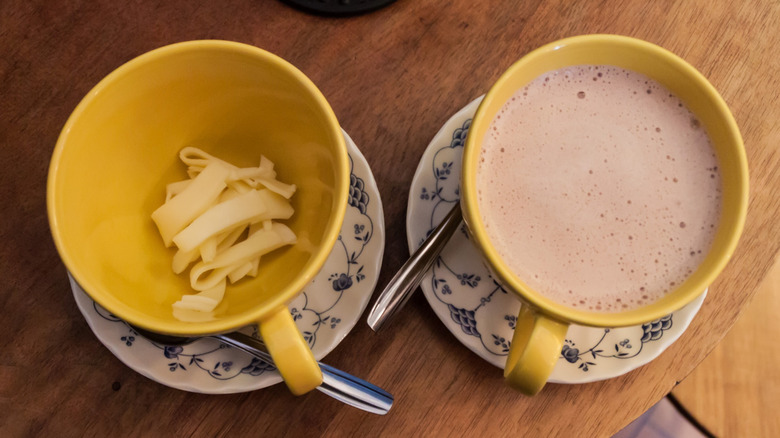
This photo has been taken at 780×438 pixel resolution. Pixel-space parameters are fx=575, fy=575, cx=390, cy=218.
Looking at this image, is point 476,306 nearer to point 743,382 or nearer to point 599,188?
point 599,188

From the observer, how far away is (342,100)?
0.86m

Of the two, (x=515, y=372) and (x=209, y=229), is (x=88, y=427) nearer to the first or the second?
(x=209, y=229)

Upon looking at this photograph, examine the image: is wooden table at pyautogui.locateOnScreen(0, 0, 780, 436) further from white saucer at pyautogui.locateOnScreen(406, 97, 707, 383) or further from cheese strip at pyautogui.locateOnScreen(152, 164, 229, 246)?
cheese strip at pyautogui.locateOnScreen(152, 164, 229, 246)

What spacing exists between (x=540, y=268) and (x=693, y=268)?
19 cm

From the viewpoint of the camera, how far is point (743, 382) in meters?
1.34

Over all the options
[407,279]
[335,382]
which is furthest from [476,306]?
[335,382]

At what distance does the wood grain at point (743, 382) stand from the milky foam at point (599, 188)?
0.78 m

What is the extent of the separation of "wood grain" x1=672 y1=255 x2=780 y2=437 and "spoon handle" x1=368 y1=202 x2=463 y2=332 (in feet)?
2.97

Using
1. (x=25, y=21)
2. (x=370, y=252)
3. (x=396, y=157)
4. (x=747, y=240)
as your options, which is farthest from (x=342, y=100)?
(x=747, y=240)

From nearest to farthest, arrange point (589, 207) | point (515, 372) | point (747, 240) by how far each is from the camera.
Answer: point (515, 372) < point (589, 207) < point (747, 240)

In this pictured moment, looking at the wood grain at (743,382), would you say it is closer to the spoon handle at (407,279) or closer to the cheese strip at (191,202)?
the spoon handle at (407,279)

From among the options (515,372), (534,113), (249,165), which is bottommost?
(249,165)

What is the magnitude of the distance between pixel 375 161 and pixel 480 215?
0.24m

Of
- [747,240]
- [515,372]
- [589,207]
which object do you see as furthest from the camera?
[747,240]
